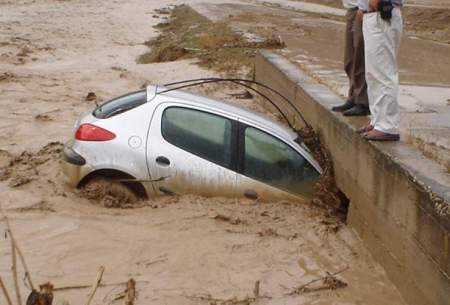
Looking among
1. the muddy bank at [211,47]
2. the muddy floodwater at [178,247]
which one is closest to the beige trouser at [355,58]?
the muddy floodwater at [178,247]

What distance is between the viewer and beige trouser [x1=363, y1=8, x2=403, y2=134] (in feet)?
22.0

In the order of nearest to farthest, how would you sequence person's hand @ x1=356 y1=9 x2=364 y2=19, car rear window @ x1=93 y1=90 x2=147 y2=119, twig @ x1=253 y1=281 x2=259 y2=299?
twig @ x1=253 y1=281 x2=259 y2=299 < person's hand @ x1=356 y1=9 x2=364 y2=19 < car rear window @ x1=93 y1=90 x2=147 y2=119

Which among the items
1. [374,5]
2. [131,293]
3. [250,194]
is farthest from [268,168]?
[131,293]

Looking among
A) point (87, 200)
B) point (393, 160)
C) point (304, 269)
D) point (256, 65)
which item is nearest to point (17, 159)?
point (87, 200)

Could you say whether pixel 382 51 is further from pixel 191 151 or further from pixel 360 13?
pixel 191 151

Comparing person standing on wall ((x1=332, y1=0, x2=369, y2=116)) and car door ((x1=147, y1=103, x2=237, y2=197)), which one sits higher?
person standing on wall ((x1=332, y1=0, x2=369, y2=116))

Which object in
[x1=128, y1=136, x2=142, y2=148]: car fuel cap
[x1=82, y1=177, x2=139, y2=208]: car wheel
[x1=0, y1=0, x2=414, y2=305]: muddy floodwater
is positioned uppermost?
[x1=128, y1=136, x2=142, y2=148]: car fuel cap

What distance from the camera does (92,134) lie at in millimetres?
7598

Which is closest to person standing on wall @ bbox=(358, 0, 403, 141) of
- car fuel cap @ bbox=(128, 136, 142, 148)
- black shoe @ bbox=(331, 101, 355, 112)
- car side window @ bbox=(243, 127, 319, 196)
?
car side window @ bbox=(243, 127, 319, 196)

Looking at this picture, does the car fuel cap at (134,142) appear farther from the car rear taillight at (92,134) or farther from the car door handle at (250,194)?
the car door handle at (250,194)

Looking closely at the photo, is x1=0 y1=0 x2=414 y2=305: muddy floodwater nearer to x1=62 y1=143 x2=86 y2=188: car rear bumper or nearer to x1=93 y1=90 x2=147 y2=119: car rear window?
x1=62 y1=143 x2=86 y2=188: car rear bumper

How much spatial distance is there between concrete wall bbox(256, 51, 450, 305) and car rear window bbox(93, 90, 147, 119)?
7.27ft

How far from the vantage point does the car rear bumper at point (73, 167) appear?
25.2 feet

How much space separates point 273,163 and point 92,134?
191 centimetres
